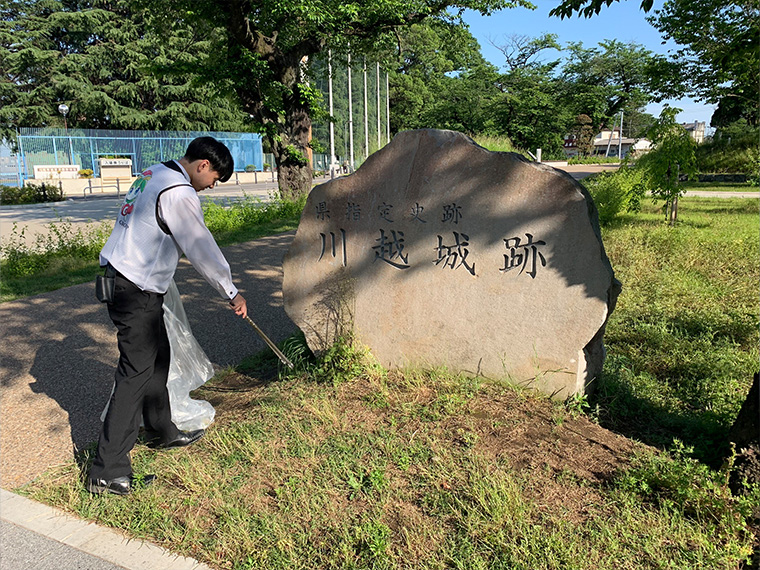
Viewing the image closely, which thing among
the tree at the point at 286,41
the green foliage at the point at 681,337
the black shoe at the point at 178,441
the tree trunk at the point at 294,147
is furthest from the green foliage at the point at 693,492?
the tree trunk at the point at 294,147

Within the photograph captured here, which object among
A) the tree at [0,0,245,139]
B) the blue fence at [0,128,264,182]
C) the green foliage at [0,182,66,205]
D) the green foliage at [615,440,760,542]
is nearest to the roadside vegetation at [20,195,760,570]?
the green foliage at [615,440,760,542]

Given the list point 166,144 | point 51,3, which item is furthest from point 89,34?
point 166,144

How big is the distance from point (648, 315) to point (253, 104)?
33.4 feet

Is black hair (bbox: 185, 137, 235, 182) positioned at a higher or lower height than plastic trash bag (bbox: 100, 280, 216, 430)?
higher

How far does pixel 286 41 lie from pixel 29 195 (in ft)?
44.8

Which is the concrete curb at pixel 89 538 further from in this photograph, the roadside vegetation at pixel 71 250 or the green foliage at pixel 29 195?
the green foliage at pixel 29 195

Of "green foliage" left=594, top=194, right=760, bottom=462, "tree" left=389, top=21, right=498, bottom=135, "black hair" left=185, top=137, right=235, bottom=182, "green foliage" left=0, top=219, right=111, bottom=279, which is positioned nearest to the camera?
"black hair" left=185, top=137, right=235, bottom=182

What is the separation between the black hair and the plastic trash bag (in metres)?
0.72

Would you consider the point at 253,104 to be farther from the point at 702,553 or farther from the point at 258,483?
the point at 702,553

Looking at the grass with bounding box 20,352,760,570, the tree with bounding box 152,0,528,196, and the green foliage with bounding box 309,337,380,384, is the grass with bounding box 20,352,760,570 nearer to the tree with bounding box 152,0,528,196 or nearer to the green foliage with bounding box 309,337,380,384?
the green foliage with bounding box 309,337,380,384

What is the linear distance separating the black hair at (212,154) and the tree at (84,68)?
106 feet

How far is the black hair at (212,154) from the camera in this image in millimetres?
2978

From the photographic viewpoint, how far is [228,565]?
227 cm

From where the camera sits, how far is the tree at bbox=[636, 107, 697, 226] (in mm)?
9055
